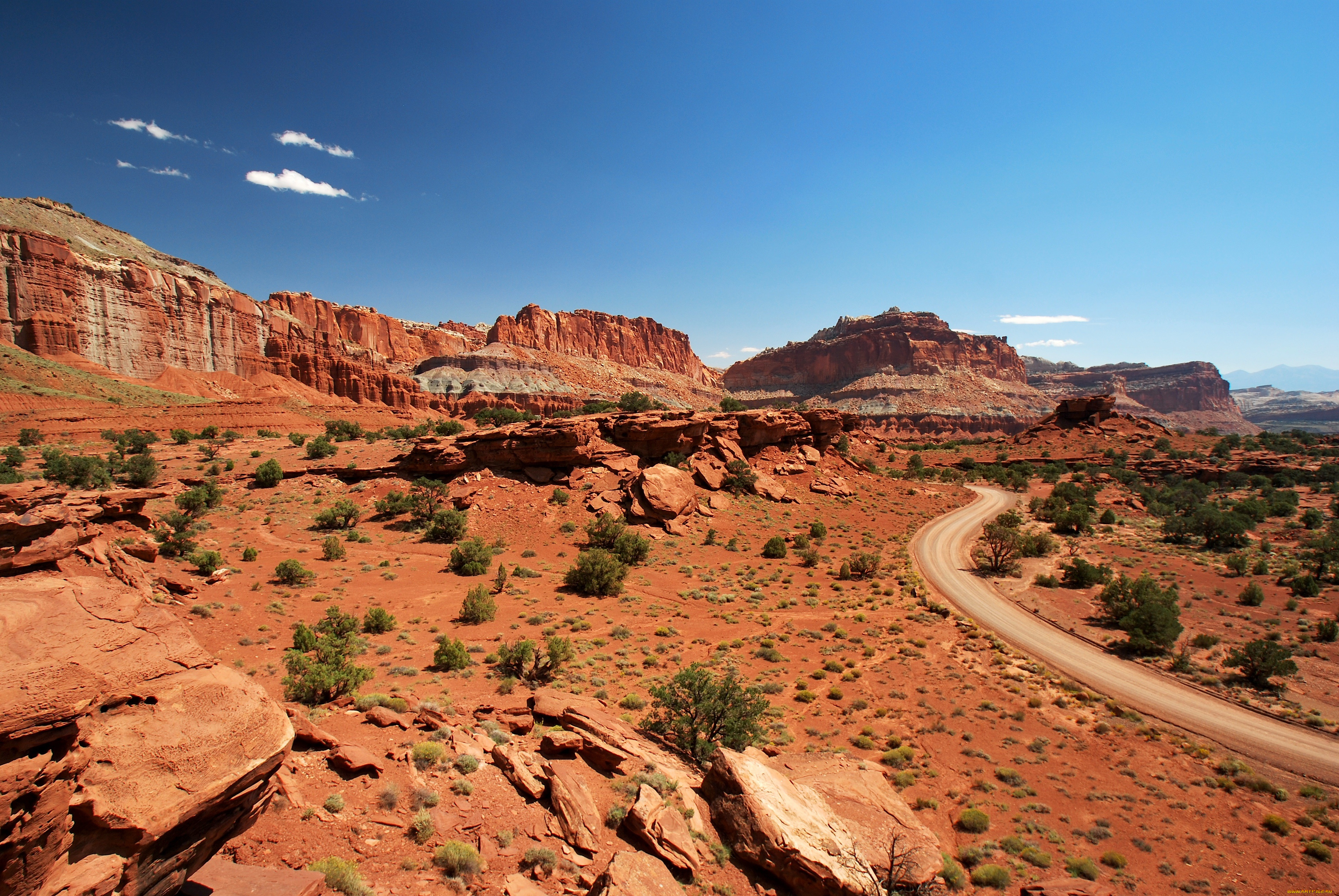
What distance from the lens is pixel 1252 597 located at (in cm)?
2220

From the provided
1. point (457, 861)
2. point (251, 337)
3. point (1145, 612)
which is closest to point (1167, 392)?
point (1145, 612)

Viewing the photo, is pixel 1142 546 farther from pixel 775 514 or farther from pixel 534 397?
pixel 534 397

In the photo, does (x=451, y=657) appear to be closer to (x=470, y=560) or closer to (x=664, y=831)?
(x=664, y=831)

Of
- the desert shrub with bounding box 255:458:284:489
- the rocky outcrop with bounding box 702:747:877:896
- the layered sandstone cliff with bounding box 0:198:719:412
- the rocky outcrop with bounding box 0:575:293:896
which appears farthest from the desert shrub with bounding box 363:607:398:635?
the layered sandstone cliff with bounding box 0:198:719:412

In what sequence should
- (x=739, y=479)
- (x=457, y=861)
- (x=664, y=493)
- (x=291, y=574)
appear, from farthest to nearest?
(x=739, y=479) → (x=664, y=493) → (x=291, y=574) → (x=457, y=861)

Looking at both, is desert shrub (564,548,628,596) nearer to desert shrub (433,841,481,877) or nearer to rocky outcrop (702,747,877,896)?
rocky outcrop (702,747,877,896)

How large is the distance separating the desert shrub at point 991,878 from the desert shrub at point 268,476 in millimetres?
39584

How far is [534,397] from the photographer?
101812 millimetres

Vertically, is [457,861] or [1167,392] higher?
[1167,392]

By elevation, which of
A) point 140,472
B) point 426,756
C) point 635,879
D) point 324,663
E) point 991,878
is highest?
point 140,472

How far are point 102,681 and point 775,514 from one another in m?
34.7

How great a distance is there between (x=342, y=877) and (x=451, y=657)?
8.53 metres

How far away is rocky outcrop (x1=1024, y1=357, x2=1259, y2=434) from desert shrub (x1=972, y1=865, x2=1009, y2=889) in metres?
177

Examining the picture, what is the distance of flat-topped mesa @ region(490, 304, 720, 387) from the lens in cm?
13562
